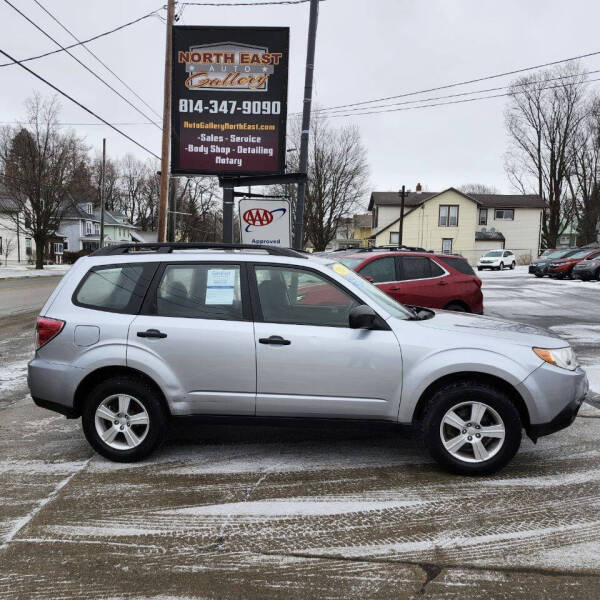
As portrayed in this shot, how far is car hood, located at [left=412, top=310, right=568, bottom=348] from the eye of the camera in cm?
400

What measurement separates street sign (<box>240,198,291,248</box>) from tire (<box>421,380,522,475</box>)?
6155mm

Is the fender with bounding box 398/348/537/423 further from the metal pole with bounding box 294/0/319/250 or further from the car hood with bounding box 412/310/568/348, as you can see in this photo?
the metal pole with bounding box 294/0/319/250

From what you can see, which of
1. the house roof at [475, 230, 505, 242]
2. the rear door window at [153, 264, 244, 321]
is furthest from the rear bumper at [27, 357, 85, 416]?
the house roof at [475, 230, 505, 242]

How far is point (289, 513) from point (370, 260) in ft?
21.7

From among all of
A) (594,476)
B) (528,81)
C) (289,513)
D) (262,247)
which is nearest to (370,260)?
(262,247)

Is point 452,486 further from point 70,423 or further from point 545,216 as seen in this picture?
point 545,216

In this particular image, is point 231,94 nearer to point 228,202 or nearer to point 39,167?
point 228,202

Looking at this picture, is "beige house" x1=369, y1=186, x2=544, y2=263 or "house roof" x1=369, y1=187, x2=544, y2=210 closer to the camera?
"beige house" x1=369, y1=186, x2=544, y2=263

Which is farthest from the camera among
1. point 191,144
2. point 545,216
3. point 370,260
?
point 545,216

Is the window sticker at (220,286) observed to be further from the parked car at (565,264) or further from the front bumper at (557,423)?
the parked car at (565,264)

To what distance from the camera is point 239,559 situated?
290cm

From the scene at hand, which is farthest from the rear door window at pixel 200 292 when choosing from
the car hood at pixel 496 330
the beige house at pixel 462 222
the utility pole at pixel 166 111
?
the beige house at pixel 462 222

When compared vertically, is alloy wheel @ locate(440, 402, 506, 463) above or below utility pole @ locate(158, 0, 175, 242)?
below

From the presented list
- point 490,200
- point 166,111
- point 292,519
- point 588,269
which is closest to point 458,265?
point 292,519
